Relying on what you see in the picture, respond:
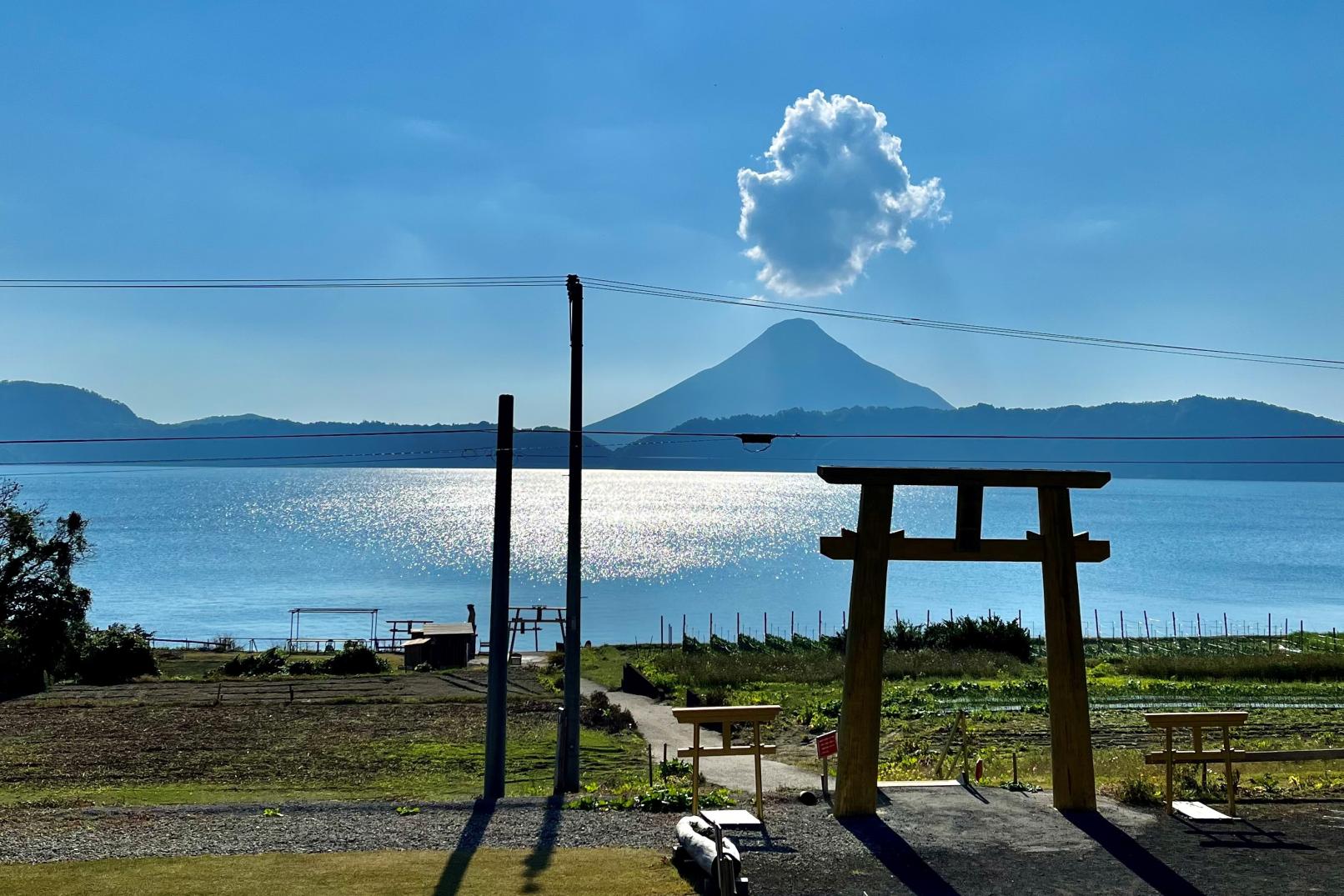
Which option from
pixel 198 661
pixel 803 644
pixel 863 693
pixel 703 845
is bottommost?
pixel 198 661

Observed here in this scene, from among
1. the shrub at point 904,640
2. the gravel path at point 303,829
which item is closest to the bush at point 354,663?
the shrub at point 904,640

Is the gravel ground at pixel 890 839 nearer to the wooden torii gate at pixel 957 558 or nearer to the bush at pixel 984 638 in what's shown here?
the wooden torii gate at pixel 957 558

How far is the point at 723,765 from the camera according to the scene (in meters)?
21.6

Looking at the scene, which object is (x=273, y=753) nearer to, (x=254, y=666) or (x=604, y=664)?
(x=254, y=666)

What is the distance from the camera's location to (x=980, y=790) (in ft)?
50.4

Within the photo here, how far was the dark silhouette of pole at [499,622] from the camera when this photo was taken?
653 inches

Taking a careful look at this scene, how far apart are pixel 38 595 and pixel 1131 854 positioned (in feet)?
127

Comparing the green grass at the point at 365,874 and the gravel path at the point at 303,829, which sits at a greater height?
the green grass at the point at 365,874

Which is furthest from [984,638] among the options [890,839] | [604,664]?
[890,839]

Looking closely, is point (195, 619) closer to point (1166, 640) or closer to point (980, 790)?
point (1166, 640)

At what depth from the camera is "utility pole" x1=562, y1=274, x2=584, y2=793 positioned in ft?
56.0

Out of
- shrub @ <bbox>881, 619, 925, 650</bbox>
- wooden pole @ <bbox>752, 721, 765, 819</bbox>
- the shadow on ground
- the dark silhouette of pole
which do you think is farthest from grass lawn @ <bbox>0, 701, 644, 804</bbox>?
shrub @ <bbox>881, 619, 925, 650</bbox>

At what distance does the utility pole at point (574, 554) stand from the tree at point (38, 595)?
26.0 meters

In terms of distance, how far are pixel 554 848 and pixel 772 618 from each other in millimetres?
86940
